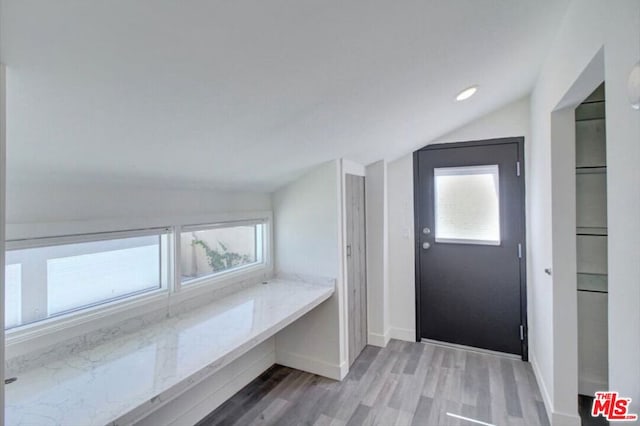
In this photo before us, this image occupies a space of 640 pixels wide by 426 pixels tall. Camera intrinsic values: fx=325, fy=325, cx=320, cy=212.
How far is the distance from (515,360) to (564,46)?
2556 millimetres

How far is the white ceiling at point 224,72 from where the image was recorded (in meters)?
0.81

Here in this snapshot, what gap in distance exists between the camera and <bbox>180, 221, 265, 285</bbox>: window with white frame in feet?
7.31

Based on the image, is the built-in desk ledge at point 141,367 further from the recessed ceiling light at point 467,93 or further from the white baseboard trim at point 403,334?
the recessed ceiling light at point 467,93

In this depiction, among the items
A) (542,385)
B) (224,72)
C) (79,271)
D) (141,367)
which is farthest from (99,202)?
(542,385)

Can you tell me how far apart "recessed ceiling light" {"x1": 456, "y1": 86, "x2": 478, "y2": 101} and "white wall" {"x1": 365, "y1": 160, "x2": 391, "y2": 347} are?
1061 millimetres

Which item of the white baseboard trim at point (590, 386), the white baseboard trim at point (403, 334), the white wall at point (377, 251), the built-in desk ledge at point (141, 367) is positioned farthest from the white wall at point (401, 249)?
the built-in desk ledge at point (141, 367)

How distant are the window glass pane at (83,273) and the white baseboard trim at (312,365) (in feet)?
4.34

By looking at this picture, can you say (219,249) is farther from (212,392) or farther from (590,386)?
(590,386)

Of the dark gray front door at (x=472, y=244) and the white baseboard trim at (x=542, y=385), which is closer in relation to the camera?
the white baseboard trim at (x=542, y=385)

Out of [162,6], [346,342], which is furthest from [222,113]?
[346,342]

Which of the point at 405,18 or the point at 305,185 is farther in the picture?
the point at 305,185

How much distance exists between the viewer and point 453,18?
1251 millimetres

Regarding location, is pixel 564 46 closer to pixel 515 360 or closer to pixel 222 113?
pixel 222 113

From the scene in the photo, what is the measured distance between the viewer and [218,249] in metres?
2.48
